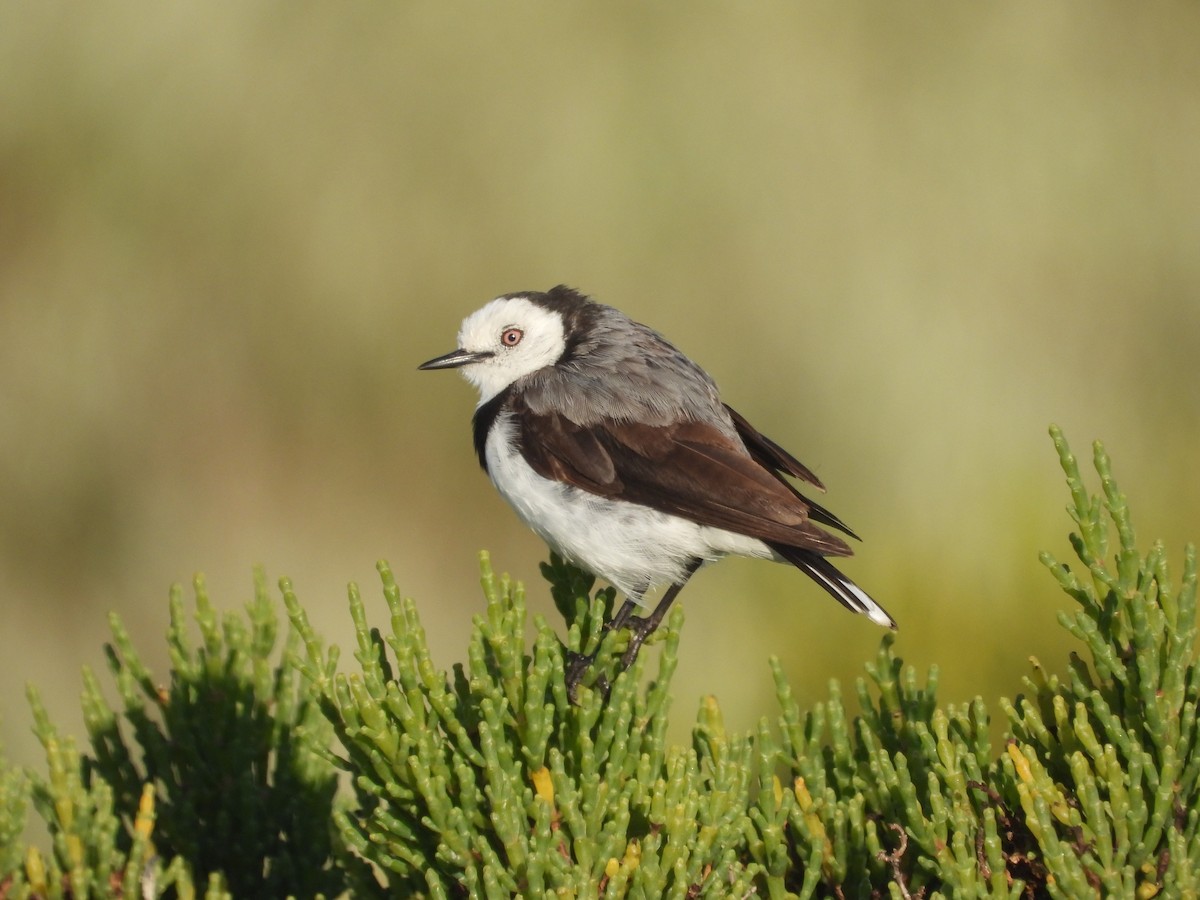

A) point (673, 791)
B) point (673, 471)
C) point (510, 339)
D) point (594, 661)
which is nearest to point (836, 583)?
point (673, 471)

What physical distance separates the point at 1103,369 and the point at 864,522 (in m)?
0.95

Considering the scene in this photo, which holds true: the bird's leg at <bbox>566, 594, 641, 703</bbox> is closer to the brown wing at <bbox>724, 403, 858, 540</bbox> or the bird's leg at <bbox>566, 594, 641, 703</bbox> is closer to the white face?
the brown wing at <bbox>724, 403, 858, 540</bbox>

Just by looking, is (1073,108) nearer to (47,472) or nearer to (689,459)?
(689,459)

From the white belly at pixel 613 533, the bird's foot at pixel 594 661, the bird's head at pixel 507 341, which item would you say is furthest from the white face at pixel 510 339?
the bird's foot at pixel 594 661

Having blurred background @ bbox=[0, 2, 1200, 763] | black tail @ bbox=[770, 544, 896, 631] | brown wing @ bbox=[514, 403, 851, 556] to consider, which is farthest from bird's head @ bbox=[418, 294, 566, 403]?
black tail @ bbox=[770, 544, 896, 631]

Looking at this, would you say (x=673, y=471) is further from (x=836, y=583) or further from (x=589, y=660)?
(x=589, y=660)

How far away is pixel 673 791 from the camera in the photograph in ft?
5.74

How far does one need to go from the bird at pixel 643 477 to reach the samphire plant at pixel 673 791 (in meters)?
0.84

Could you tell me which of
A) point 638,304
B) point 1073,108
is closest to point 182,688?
point 638,304

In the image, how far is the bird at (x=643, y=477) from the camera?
2.98 meters

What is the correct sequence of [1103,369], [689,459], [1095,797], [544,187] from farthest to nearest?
[544,187]
[1103,369]
[689,459]
[1095,797]

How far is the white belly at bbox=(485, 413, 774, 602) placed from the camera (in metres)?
3.12

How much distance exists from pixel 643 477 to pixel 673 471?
0.27 ft

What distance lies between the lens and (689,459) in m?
3.13
